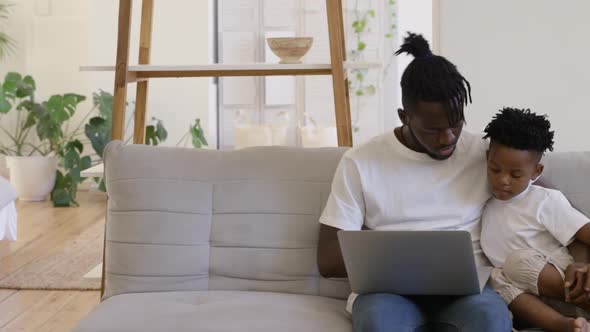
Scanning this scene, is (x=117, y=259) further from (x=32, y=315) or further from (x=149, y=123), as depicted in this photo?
(x=149, y=123)

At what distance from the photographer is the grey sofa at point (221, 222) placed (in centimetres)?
245

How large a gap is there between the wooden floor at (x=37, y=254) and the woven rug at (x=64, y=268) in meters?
0.07

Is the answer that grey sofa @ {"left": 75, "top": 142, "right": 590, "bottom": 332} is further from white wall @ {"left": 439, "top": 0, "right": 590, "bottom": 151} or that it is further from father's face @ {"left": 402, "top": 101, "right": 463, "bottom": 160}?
white wall @ {"left": 439, "top": 0, "right": 590, "bottom": 151}

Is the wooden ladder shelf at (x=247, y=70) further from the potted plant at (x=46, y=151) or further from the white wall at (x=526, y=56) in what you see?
the potted plant at (x=46, y=151)

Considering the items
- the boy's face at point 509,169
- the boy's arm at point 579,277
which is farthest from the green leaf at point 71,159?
the boy's arm at point 579,277

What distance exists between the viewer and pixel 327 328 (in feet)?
7.08

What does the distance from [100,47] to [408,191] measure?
16.4 ft

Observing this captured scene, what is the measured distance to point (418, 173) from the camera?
2.32 meters

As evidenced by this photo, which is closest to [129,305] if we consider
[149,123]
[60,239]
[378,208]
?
[378,208]

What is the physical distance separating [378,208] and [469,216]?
25 centimetres

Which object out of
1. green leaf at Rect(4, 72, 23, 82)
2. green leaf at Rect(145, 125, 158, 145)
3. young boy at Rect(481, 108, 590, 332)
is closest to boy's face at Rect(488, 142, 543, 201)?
young boy at Rect(481, 108, 590, 332)

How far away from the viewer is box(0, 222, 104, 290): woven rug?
4.22 meters

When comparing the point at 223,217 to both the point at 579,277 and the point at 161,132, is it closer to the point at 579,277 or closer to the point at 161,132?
the point at 579,277

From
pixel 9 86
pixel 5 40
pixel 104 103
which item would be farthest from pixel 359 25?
pixel 5 40
